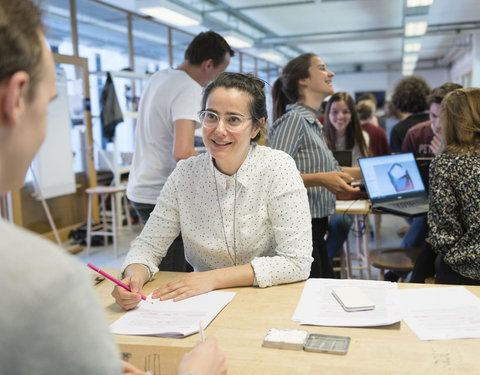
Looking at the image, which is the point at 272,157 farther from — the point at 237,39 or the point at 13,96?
the point at 237,39

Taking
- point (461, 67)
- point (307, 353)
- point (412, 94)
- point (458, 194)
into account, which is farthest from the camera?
point (461, 67)

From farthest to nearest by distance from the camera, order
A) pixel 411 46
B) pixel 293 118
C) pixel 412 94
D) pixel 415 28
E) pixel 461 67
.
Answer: pixel 461 67 < pixel 411 46 < pixel 415 28 < pixel 412 94 < pixel 293 118

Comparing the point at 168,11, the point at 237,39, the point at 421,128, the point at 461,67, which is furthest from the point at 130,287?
the point at 461,67

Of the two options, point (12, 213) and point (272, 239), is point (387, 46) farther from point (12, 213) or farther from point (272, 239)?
point (272, 239)

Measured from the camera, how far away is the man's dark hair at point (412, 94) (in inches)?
161

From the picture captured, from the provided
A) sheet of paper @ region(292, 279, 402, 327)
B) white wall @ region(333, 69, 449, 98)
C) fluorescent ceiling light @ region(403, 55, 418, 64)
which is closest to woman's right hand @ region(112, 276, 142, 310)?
sheet of paper @ region(292, 279, 402, 327)

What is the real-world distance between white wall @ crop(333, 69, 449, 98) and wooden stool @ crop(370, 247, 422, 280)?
1528 centimetres

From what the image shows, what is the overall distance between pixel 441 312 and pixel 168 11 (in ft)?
18.4

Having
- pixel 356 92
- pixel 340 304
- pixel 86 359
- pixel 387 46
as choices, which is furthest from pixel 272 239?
pixel 356 92

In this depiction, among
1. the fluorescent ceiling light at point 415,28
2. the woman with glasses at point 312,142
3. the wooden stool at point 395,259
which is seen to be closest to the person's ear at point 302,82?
the woman with glasses at point 312,142

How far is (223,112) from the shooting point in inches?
67.4

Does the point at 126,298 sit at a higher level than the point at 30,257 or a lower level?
lower

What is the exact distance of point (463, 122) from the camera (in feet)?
7.07

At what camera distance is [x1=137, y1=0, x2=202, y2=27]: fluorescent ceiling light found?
5.79 metres
